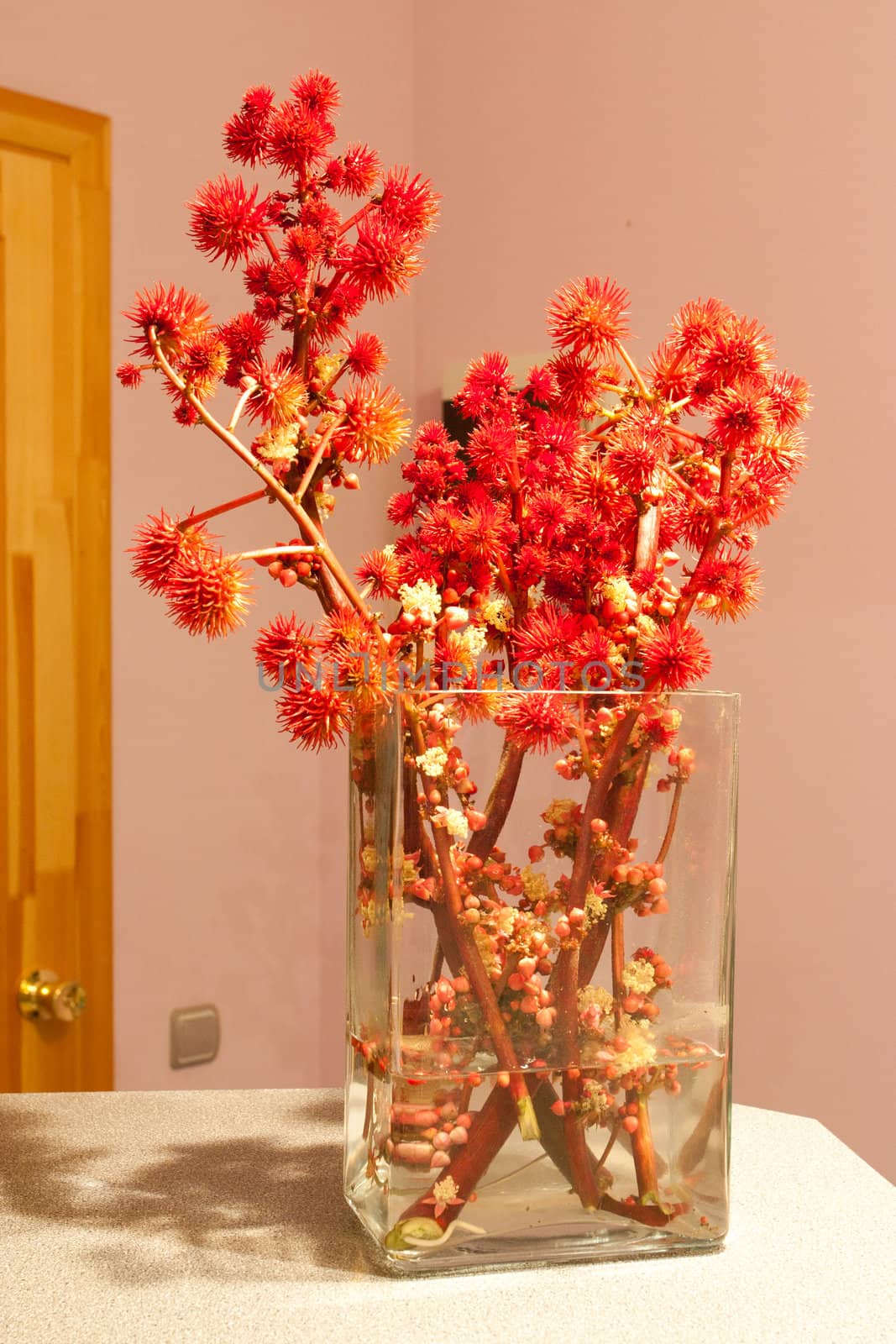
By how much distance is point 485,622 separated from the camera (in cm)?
61

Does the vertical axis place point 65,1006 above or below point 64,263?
below

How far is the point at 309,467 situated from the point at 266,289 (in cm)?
9

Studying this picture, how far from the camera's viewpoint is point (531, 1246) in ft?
1.84

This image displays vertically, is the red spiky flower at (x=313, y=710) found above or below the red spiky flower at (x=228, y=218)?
below

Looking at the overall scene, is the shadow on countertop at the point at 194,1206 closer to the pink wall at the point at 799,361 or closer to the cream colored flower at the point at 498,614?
the cream colored flower at the point at 498,614

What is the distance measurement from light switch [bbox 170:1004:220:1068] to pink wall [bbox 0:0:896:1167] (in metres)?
0.02

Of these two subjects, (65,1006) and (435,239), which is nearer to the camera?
(65,1006)

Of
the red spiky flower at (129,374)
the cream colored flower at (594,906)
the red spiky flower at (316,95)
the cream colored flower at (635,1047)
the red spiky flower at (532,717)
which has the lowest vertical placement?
the cream colored flower at (635,1047)

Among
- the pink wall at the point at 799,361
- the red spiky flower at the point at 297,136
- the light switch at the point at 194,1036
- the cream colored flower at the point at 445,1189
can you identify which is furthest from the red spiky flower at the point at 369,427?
the light switch at the point at 194,1036

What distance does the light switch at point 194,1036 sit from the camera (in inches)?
63.8

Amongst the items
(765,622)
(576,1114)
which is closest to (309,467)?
(576,1114)

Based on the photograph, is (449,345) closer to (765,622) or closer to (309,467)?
(765,622)

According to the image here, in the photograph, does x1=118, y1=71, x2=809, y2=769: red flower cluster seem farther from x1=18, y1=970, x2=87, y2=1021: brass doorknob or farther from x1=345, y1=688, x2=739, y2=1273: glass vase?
x1=18, y1=970, x2=87, y2=1021: brass doorknob

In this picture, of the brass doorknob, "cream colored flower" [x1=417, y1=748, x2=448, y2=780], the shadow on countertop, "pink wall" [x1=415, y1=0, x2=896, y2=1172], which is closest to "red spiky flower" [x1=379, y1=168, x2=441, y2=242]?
"cream colored flower" [x1=417, y1=748, x2=448, y2=780]
